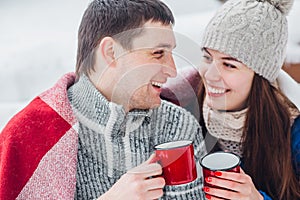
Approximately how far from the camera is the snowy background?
115 centimetres

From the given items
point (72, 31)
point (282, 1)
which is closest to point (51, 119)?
point (72, 31)

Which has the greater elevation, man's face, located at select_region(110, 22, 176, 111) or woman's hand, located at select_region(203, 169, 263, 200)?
man's face, located at select_region(110, 22, 176, 111)

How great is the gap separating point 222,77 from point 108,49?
0.89 ft

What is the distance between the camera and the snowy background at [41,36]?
1147 mm

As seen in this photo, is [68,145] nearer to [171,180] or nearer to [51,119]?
[51,119]

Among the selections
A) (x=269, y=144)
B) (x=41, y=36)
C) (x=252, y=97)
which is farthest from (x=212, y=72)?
(x=41, y=36)

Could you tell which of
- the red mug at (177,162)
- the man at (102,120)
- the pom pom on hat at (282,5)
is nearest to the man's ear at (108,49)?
the man at (102,120)

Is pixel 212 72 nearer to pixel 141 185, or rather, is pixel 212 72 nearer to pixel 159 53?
pixel 159 53

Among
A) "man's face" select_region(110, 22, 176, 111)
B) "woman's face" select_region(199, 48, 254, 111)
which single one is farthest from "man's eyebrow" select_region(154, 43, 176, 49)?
"woman's face" select_region(199, 48, 254, 111)

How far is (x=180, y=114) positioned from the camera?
1019 millimetres

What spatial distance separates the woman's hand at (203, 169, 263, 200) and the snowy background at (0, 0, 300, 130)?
1.21 feet

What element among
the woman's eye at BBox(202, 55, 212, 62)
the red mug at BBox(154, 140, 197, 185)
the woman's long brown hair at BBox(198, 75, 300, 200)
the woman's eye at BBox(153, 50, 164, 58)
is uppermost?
the woman's eye at BBox(153, 50, 164, 58)

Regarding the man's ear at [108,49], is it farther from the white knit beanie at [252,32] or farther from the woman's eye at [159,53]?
the white knit beanie at [252,32]

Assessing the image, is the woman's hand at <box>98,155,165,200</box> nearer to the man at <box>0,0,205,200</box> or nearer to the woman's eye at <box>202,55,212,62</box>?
the man at <box>0,0,205,200</box>
